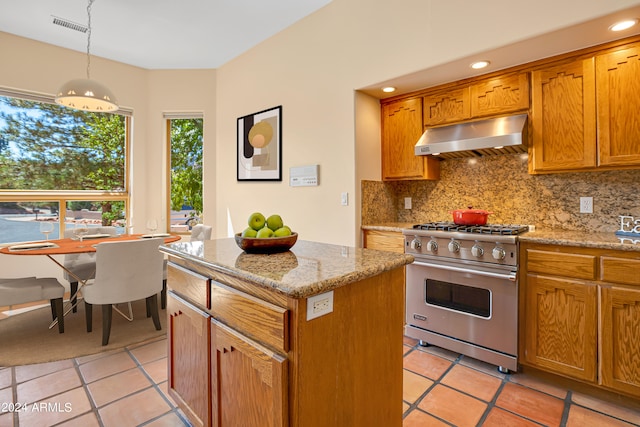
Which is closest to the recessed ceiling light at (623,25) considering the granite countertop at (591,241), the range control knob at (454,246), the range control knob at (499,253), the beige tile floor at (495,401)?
the granite countertop at (591,241)

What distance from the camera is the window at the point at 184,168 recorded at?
16.0ft

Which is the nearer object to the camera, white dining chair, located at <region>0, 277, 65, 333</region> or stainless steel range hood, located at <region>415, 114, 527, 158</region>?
stainless steel range hood, located at <region>415, 114, 527, 158</region>

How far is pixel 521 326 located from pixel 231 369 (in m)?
1.90

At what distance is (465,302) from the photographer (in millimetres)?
2408

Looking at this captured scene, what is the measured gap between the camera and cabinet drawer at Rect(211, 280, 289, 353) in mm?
1054

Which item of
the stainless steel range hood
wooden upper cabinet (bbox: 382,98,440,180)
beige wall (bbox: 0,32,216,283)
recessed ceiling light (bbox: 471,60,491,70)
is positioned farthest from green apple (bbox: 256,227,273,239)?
beige wall (bbox: 0,32,216,283)

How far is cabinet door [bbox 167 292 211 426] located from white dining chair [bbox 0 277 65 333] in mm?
1685

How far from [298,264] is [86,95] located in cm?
269

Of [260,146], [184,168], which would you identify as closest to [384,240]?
[260,146]

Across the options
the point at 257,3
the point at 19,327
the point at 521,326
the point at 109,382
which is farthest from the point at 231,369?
the point at 257,3

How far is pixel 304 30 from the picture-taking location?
135 inches

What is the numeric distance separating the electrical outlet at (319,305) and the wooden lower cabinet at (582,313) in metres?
1.66

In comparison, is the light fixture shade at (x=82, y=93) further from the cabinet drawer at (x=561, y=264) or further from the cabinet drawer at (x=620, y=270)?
the cabinet drawer at (x=620, y=270)

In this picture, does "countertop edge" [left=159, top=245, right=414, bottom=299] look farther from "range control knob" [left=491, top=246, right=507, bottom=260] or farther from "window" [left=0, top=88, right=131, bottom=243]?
"window" [left=0, top=88, right=131, bottom=243]
